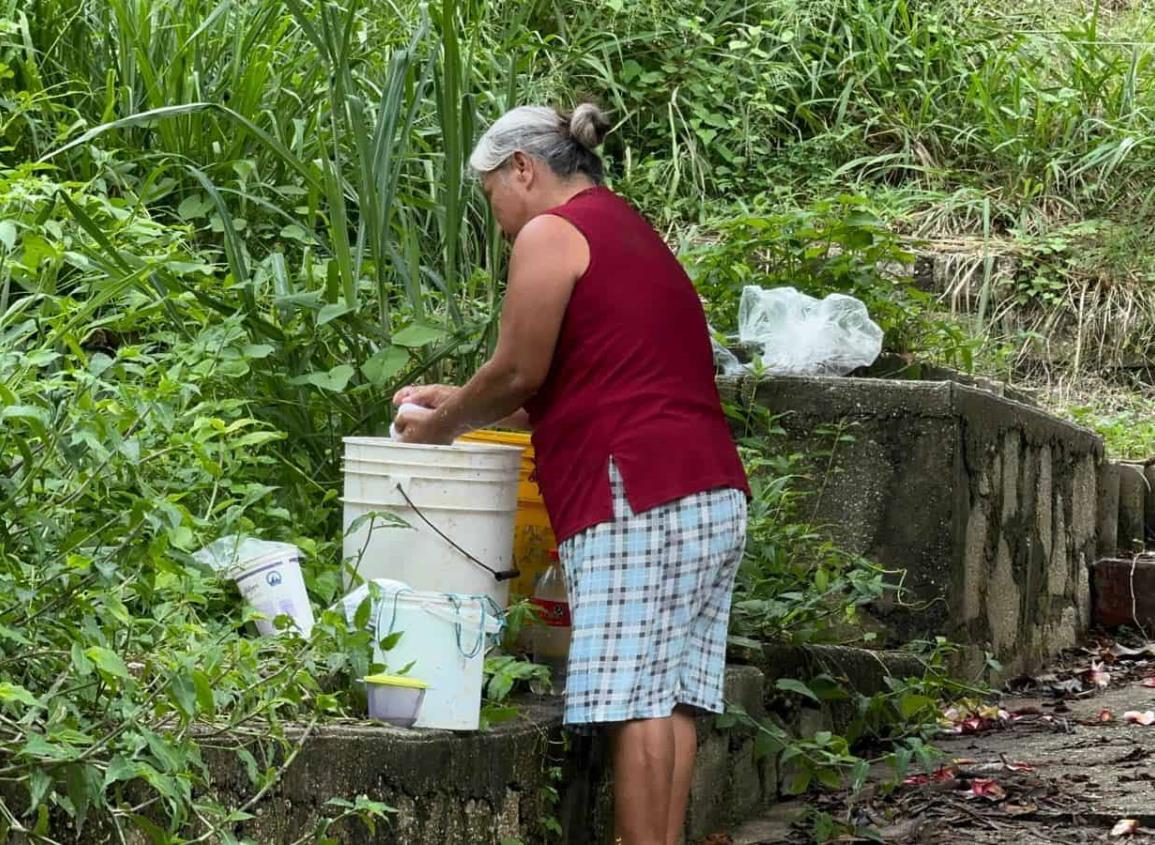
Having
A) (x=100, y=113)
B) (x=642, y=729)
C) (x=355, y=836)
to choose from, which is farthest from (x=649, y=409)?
(x=100, y=113)

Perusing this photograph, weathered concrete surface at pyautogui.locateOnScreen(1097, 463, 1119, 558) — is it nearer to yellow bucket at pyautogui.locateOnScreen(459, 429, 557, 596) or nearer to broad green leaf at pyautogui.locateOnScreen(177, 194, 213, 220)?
yellow bucket at pyautogui.locateOnScreen(459, 429, 557, 596)

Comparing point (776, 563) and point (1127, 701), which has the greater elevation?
point (776, 563)

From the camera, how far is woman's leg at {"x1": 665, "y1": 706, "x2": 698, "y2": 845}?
10.3 feet

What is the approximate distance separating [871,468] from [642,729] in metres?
1.80

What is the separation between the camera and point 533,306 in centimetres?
300

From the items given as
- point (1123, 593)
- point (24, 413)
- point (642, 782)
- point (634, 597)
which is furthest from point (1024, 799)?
point (1123, 593)

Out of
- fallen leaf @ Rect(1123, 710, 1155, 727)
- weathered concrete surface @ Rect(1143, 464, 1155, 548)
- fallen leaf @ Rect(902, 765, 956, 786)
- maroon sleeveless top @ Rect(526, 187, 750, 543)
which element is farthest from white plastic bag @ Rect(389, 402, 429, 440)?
weathered concrete surface @ Rect(1143, 464, 1155, 548)

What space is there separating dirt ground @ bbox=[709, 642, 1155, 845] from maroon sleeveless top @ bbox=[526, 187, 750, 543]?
98 centimetres

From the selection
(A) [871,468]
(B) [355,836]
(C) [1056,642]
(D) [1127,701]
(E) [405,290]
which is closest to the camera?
(B) [355,836]

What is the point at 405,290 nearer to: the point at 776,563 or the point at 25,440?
the point at 776,563

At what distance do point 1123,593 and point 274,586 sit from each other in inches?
164

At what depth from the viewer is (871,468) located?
15.3ft

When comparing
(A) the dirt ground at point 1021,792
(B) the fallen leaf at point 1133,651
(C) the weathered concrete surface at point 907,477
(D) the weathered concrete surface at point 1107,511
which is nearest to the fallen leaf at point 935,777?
(A) the dirt ground at point 1021,792

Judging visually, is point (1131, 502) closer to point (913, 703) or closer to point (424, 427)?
point (913, 703)
